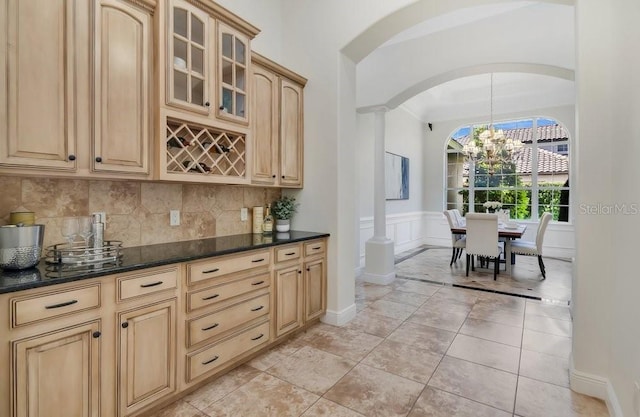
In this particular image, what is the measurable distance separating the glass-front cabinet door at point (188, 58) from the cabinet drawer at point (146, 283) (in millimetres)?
1108

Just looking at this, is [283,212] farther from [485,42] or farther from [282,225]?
[485,42]

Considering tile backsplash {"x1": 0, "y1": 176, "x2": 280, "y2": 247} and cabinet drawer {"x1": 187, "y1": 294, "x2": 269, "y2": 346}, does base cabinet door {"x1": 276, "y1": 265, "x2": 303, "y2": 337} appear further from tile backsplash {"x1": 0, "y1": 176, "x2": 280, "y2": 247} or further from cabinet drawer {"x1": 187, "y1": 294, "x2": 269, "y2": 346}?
tile backsplash {"x1": 0, "y1": 176, "x2": 280, "y2": 247}

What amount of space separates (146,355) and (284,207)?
5.94 feet

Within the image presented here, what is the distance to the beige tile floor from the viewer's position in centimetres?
194

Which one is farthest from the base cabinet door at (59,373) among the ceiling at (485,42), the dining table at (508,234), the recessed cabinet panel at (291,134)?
the dining table at (508,234)

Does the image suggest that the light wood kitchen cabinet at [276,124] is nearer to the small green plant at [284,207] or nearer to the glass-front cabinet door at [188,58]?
the small green plant at [284,207]

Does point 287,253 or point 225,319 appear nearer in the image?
point 225,319

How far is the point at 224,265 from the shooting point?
2.20 meters

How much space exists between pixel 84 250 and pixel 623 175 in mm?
3074

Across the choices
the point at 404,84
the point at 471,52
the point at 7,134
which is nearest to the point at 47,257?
the point at 7,134

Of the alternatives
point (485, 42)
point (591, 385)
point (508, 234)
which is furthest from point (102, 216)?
point (508, 234)

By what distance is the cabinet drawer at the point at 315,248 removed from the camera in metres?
2.96

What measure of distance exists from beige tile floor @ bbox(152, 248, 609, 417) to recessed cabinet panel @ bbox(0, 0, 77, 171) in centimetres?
163

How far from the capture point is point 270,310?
2582 mm
